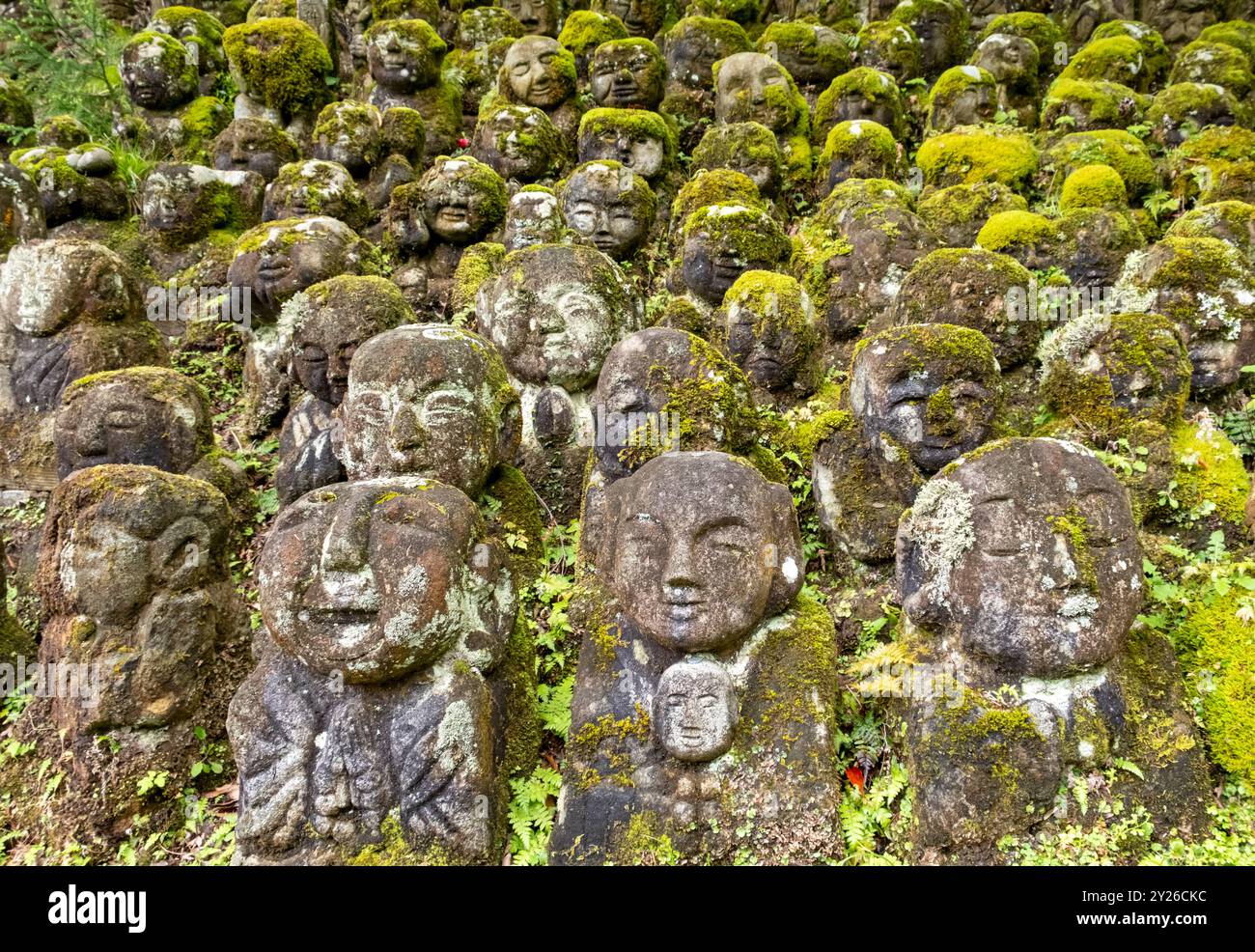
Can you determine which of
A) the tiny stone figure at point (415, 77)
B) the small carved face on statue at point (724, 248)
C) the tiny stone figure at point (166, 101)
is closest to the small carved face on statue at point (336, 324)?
the small carved face on statue at point (724, 248)

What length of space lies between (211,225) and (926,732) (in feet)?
37.9

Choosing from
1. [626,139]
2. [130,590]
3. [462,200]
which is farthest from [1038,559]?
[626,139]

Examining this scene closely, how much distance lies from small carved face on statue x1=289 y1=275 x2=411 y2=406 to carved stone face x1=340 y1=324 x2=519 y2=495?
1471 millimetres

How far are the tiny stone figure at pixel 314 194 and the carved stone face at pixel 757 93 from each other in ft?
21.1

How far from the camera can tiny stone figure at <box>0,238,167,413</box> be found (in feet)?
27.2

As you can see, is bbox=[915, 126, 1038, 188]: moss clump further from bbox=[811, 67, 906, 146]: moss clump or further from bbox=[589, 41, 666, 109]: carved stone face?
bbox=[589, 41, 666, 109]: carved stone face

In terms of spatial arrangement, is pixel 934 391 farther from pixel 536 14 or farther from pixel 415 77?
pixel 536 14

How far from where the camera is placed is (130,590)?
17.7 ft

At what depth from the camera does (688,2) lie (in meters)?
19.1

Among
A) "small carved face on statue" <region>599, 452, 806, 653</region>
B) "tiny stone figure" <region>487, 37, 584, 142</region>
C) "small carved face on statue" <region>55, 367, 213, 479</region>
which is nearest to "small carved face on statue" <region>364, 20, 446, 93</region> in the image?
"tiny stone figure" <region>487, 37, 584, 142</region>

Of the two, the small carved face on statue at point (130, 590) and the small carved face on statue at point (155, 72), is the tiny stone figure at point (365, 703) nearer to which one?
the small carved face on statue at point (130, 590)

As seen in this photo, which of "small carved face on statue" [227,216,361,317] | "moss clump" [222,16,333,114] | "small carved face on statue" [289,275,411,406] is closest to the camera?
Answer: "small carved face on statue" [289,275,411,406]

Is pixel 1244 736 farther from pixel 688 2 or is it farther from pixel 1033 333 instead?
pixel 688 2

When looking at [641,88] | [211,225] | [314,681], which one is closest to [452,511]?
[314,681]
